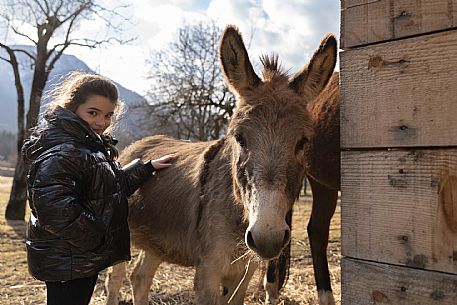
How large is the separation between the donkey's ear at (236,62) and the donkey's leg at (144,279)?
2206mm

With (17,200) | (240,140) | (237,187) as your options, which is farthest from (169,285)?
(17,200)

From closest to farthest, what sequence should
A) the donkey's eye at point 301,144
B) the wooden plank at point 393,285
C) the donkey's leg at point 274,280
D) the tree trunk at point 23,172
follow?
1. the wooden plank at point 393,285
2. the donkey's eye at point 301,144
3. the donkey's leg at point 274,280
4. the tree trunk at point 23,172

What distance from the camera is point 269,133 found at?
2.74 metres

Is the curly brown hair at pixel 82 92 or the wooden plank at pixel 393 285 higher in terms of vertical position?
the curly brown hair at pixel 82 92

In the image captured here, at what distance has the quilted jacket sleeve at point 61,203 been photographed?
2.71 metres

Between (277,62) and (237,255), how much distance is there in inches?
58.9

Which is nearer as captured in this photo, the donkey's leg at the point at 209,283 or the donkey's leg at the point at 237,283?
the donkey's leg at the point at 209,283

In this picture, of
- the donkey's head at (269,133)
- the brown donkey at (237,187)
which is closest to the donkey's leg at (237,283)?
the brown donkey at (237,187)

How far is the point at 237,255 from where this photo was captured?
3.38 m

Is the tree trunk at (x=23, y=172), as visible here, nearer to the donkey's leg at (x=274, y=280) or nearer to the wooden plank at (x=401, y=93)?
the donkey's leg at (x=274, y=280)

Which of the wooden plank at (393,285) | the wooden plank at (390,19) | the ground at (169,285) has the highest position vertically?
the wooden plank at (390,19)

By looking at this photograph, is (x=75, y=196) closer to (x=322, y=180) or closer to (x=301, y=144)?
(x=301, y=144)

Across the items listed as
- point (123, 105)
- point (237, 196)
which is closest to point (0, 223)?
point (123, 105)

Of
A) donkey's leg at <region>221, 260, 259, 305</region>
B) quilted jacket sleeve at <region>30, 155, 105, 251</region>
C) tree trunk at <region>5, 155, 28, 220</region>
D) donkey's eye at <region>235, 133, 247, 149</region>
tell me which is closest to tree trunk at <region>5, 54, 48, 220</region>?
tree trunk at <region>5, 155, 28, 220</region>
